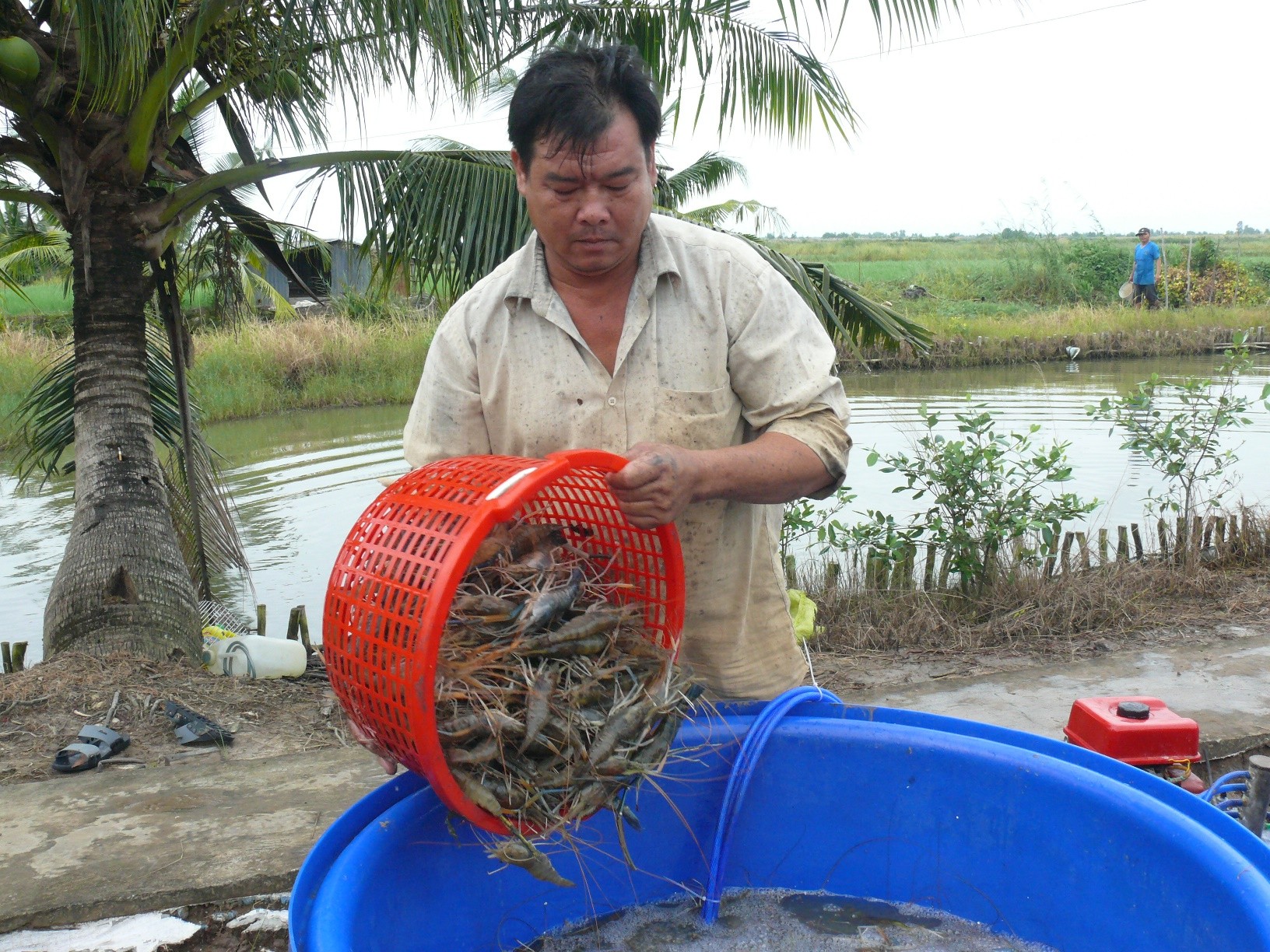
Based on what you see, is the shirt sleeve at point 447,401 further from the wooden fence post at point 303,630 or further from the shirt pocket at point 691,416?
the wooden fence post at point 303,630

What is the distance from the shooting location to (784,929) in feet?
6.89

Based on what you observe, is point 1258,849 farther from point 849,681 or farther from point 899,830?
point 849,681

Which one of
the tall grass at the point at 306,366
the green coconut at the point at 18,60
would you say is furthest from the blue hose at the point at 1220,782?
the tall grass at the point at 306,366

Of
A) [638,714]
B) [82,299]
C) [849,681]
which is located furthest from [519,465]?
[82,299]

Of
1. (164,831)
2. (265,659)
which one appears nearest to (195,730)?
(164,831)

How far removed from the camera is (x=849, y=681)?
418cm

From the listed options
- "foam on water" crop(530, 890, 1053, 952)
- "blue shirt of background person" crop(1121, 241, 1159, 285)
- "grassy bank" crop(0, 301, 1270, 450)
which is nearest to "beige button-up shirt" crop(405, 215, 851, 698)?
"foam on water" crop(530, 890, 1053, 952)

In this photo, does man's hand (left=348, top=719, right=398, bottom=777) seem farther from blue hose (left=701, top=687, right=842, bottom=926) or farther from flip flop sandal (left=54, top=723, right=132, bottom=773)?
flip flop sandal (left=54, top=723, right=132, bottom=773)

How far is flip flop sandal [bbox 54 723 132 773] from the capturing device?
3.36m

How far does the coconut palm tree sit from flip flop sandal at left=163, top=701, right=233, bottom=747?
990 mm

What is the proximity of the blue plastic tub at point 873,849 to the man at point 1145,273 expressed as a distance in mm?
20155

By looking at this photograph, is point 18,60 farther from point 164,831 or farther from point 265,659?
point 164,831

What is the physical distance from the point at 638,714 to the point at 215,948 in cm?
129

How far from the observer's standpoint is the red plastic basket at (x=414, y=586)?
4.83 feet
